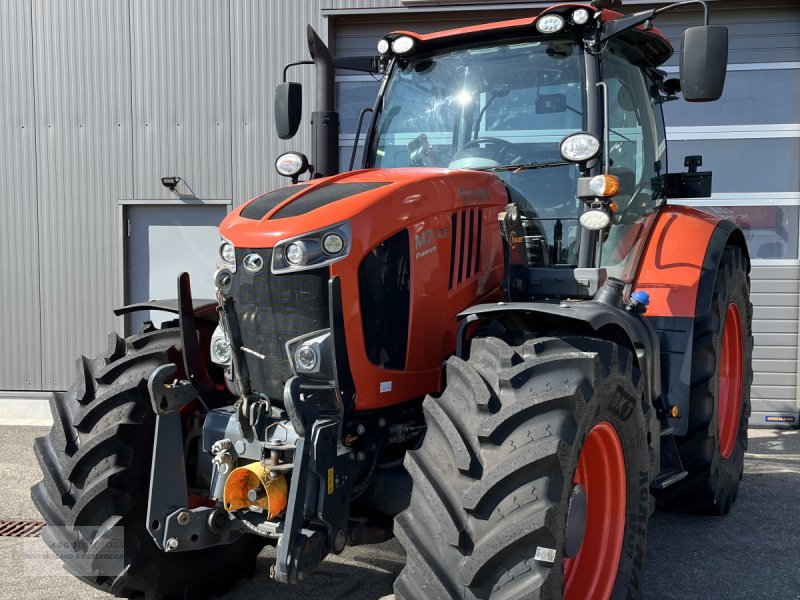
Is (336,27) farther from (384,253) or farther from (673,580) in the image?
(673,580)

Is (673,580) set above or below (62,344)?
below

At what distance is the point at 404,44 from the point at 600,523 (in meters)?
2.40

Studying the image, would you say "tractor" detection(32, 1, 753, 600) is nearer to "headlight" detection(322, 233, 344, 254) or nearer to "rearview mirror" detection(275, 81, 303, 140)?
"headlight" detection(322, 233, 344, 254)

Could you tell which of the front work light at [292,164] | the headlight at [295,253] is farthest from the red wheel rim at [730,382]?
the headlight at [295,253]

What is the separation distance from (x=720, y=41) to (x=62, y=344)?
22.2 feet

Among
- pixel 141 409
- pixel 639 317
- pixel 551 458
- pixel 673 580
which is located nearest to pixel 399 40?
pixel 639 317

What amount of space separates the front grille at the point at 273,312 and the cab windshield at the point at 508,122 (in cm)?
124

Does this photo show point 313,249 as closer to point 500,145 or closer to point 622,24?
point 500,145

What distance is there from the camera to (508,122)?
3678 mm

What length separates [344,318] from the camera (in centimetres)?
269

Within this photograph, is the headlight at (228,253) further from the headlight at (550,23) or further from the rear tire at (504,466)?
the headlight at (550,23)

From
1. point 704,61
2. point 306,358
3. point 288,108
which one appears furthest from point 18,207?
Answer: point 704,61

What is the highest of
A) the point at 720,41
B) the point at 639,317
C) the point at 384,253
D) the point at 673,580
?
the point at 720,41

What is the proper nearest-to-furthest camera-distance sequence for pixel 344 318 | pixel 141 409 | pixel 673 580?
1. pixel 344 318
2. pixel 141 409
3. pixel 673 580
